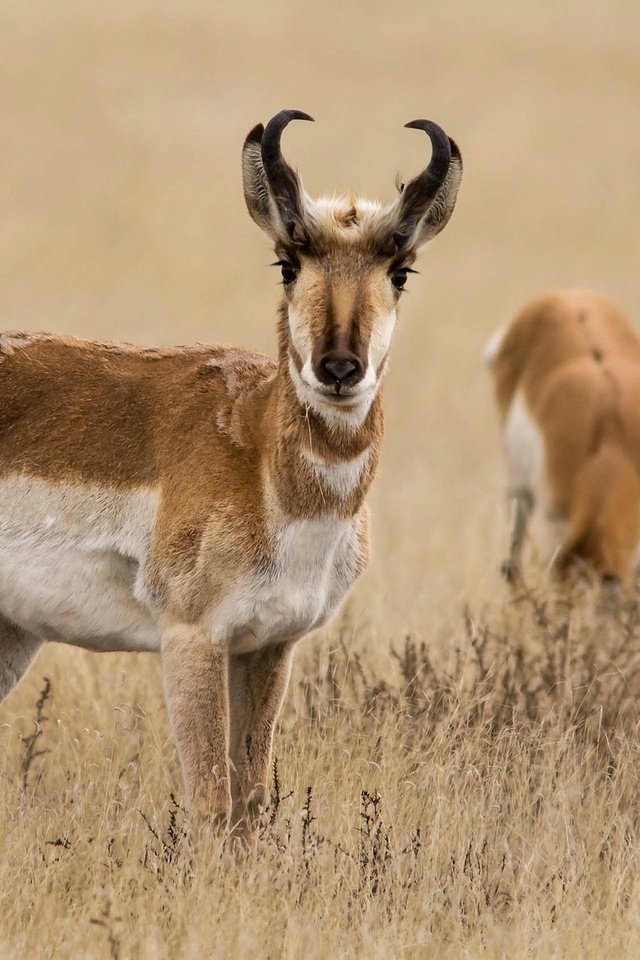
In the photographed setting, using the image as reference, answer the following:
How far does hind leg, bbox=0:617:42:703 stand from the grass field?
0.60 feet

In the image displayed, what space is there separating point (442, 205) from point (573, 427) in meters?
4.96

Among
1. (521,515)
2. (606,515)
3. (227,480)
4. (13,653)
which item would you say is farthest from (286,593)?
(521,515)

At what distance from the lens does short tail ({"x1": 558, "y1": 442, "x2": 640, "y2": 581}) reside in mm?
8805

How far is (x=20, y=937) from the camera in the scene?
449 cm

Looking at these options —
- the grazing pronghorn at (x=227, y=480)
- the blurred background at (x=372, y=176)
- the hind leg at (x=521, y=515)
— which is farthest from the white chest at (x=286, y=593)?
the hind leg at (x=521, y=515)

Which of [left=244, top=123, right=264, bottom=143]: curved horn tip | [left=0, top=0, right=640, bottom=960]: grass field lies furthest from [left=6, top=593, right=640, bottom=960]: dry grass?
[left=244, top=123, right=264, bottom=143]: curved horn tip

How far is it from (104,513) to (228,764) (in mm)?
964

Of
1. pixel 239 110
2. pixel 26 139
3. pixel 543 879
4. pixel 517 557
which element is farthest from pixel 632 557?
pixel 239 110

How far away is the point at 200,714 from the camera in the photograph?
4.95 m

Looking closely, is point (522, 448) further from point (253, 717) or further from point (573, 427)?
point (253, 717)

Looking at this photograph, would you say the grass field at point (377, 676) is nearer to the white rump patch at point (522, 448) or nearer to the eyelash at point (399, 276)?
the white rump patch at point (522, 448)

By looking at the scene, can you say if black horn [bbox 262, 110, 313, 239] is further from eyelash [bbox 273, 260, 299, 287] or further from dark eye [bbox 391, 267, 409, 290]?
dark eye [bbox 391, 267, 409, 290]

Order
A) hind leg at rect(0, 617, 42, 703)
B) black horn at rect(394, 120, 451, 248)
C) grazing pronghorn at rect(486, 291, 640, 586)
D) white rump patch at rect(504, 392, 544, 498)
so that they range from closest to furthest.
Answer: black horn at rect(394, 120, 451, 248)
hind leg at rect(0, 617, 42, 703)
grazing pronghorn at rect(486, 291, 640, 586)
white rump patch at rect(504, 392, 544, 498)

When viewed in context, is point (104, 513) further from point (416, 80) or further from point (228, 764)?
point (416, 80)
